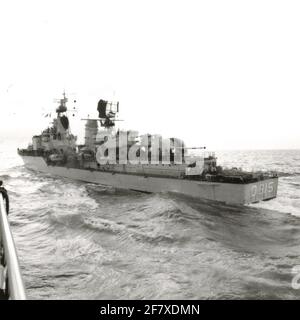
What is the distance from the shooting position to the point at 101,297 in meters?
9.95

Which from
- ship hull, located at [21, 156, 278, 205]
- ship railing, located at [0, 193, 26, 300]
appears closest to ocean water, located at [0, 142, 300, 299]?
ship hull, located at [21, 156, 278, 205]

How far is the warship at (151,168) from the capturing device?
80.6 feet

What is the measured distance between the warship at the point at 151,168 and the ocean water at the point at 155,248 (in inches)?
47.9

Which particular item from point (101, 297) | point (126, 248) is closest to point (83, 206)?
point (126, 248)

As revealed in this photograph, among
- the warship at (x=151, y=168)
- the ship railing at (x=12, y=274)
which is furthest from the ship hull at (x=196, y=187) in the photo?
the ship railing at (x=12, y=274)

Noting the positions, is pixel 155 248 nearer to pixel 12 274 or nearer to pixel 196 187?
pixel 196 187

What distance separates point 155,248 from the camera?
1470cm

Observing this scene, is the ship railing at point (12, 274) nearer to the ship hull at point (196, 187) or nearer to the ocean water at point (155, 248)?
the ocean water at point (155, 248)

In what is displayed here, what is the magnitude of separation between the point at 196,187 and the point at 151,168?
16.8 ft

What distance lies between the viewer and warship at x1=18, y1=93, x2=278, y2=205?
24578mm

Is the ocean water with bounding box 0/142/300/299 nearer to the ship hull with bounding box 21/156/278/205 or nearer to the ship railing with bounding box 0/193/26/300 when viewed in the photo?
the ship hull with bounding box 21/156/278/205

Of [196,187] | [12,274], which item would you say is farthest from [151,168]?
[12,274]

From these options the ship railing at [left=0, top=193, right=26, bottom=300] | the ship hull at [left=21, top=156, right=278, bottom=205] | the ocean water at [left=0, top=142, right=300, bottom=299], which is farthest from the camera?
the ship hull at [left=21, top=156, right=278, bottom=205]
